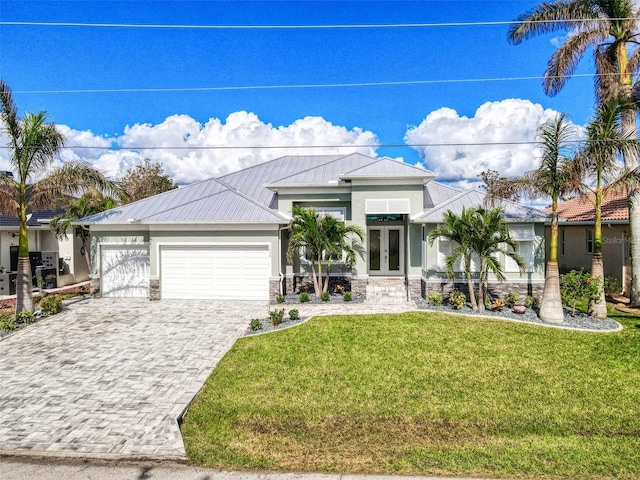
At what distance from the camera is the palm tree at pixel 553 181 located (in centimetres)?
1200

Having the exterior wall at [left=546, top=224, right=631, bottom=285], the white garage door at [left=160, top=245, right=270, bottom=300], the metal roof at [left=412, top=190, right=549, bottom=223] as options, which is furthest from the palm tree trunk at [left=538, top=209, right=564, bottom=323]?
the white garage door at [left=160, top=245, right=270, bottom=300]

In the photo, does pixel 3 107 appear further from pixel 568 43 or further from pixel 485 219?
pixel 568 43

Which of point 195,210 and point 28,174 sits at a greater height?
point 28,174

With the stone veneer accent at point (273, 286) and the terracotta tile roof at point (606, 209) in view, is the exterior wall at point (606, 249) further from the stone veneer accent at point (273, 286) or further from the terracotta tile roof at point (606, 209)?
the stone veneer accent at point (273, 286)

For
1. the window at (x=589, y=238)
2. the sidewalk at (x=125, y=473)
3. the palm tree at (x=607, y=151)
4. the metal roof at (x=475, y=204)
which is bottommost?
the sidewalk at (x=125, y=473)

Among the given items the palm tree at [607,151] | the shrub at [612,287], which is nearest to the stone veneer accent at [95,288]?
the palm tree at [607,151]

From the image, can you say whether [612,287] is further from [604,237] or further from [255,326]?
[255,326]

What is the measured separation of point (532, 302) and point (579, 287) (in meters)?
1.76

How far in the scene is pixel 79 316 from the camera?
14070mm

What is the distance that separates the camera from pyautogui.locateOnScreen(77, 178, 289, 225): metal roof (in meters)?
16.0

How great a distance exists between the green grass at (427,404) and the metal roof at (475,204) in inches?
201

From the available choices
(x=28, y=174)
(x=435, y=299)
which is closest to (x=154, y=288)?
(x=28, y=174)

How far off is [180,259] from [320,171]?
317 inches

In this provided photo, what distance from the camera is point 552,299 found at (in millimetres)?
12445
